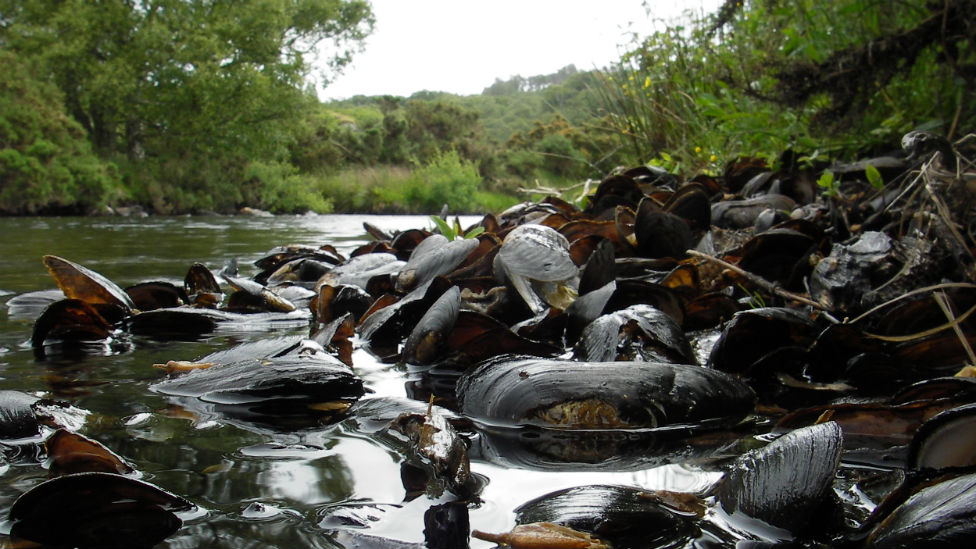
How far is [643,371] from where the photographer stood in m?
1.26

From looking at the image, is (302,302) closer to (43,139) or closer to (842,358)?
(842,358)

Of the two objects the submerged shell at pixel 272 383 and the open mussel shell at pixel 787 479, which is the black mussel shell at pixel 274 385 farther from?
the open mussel shell at pixel 787 479

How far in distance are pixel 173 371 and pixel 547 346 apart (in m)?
0.97

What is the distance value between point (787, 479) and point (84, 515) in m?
0.88

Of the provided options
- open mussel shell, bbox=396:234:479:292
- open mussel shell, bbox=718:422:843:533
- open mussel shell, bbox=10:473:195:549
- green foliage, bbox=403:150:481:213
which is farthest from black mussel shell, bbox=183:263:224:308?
green foliage, bbox=403:150:481:213

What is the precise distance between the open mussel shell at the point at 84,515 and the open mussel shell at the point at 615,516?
48cm

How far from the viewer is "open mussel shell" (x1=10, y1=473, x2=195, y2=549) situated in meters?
0.72

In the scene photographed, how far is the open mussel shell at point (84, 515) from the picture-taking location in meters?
0.72

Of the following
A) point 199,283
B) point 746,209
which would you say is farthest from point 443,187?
point 746,209

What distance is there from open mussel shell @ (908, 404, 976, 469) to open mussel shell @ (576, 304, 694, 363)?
2.08 feet

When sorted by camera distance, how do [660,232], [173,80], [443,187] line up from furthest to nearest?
[443,187] → [173,80] → [660,232]

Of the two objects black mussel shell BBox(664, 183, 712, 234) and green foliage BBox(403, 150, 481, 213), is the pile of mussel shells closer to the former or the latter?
black mussel shell BBox(664, 183, 712, 234)

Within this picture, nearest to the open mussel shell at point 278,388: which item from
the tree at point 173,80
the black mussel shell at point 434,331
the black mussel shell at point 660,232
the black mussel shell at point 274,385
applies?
the black mussel shell at point 274,385

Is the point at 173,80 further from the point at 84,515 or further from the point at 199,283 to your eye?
the point at 84,515
